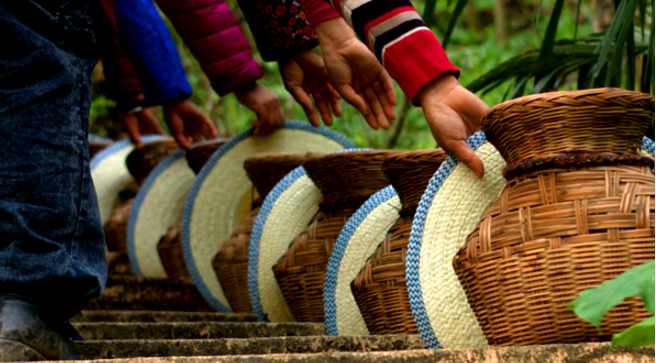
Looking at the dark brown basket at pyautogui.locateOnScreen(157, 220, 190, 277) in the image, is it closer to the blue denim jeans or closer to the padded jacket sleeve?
the padded jacket sleeve

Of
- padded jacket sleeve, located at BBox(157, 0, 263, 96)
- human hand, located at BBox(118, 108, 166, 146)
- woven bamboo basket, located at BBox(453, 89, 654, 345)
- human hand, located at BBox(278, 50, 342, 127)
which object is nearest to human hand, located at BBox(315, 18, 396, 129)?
human hand, located at BBox(278, 50, 342, 127)

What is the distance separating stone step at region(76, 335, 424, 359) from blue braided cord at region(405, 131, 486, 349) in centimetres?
15

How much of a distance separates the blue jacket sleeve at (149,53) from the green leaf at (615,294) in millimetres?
2260

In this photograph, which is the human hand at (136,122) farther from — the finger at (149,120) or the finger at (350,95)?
the finger at (350,95)

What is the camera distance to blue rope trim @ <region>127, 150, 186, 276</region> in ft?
11.1

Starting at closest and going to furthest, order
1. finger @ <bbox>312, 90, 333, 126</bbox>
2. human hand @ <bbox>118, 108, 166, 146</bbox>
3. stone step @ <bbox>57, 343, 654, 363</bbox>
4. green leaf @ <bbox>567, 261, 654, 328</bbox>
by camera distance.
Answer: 1. green leaf @ <bbox>567, 261, 654, 328</bbox>
2. stone step @ <bbox>57, 343, 654, 363</bbox>
3. finger @ <bbox>312, 90, 333, 126</bbox>
4. human hand @ <bbox>118, 108, 166, 146</bbox>

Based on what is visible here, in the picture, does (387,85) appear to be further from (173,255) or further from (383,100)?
(173,255)

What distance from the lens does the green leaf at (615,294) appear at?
2.04ft

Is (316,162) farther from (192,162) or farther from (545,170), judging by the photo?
(192,162)

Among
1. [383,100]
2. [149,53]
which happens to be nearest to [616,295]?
[383,100]

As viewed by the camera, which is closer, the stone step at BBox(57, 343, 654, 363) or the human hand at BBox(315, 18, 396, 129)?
the stone step at BBox(57, 343, 654, 363)

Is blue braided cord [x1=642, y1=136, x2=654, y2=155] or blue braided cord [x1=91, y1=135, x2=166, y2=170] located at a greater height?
blue braided cord [x1=642, y1=136, x2=654, y2=155]

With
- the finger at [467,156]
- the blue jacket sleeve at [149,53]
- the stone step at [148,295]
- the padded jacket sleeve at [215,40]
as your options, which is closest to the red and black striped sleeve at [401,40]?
the finger at [467,156]

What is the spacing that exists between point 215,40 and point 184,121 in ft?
2.35
